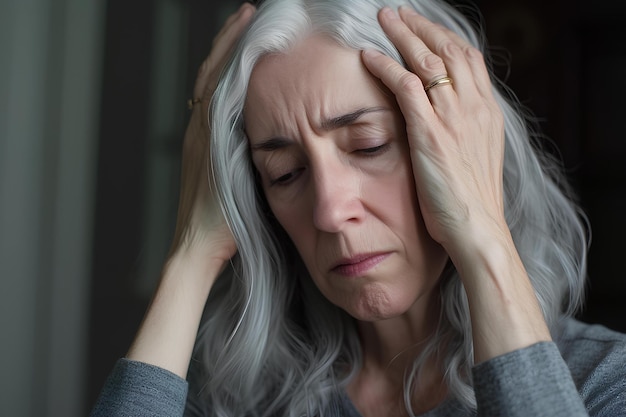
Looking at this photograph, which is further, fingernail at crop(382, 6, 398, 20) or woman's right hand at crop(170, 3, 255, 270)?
woman's right hand at crop(170, 3, 255, 270)

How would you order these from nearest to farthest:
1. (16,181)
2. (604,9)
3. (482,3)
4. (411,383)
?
(411,383), (16,181), (604,9), (482,3)

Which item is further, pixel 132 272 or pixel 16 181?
pixel 132 272

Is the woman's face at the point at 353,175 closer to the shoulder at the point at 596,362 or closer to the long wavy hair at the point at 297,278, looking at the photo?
the long wavy hair at the point at 297,278

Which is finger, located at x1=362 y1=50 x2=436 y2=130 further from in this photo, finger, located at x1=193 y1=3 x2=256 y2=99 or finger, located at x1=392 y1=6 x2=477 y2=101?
finger, located at x1=193 y1=3 x2=256 y2=99

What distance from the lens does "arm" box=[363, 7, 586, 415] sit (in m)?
1.04

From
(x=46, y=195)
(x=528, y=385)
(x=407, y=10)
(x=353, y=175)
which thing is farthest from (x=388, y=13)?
(x=46, y=195)

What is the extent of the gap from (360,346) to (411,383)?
0.17 meters

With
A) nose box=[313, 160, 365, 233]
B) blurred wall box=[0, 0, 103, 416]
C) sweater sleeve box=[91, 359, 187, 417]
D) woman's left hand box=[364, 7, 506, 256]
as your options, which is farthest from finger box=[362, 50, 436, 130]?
blurred wall box=[0, 0, 103, 416]

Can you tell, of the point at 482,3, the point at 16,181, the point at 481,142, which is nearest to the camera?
the point at 481,142

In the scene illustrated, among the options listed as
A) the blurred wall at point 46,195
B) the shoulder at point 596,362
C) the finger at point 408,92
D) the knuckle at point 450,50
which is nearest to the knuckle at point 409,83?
the finger at point 408,92

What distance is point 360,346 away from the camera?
147cm

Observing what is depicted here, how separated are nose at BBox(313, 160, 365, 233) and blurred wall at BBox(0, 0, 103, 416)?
2.09 feet

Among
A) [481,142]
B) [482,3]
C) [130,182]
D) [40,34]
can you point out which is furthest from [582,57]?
[40,34]

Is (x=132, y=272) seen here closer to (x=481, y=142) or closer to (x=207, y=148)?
(x=207, y=148)
